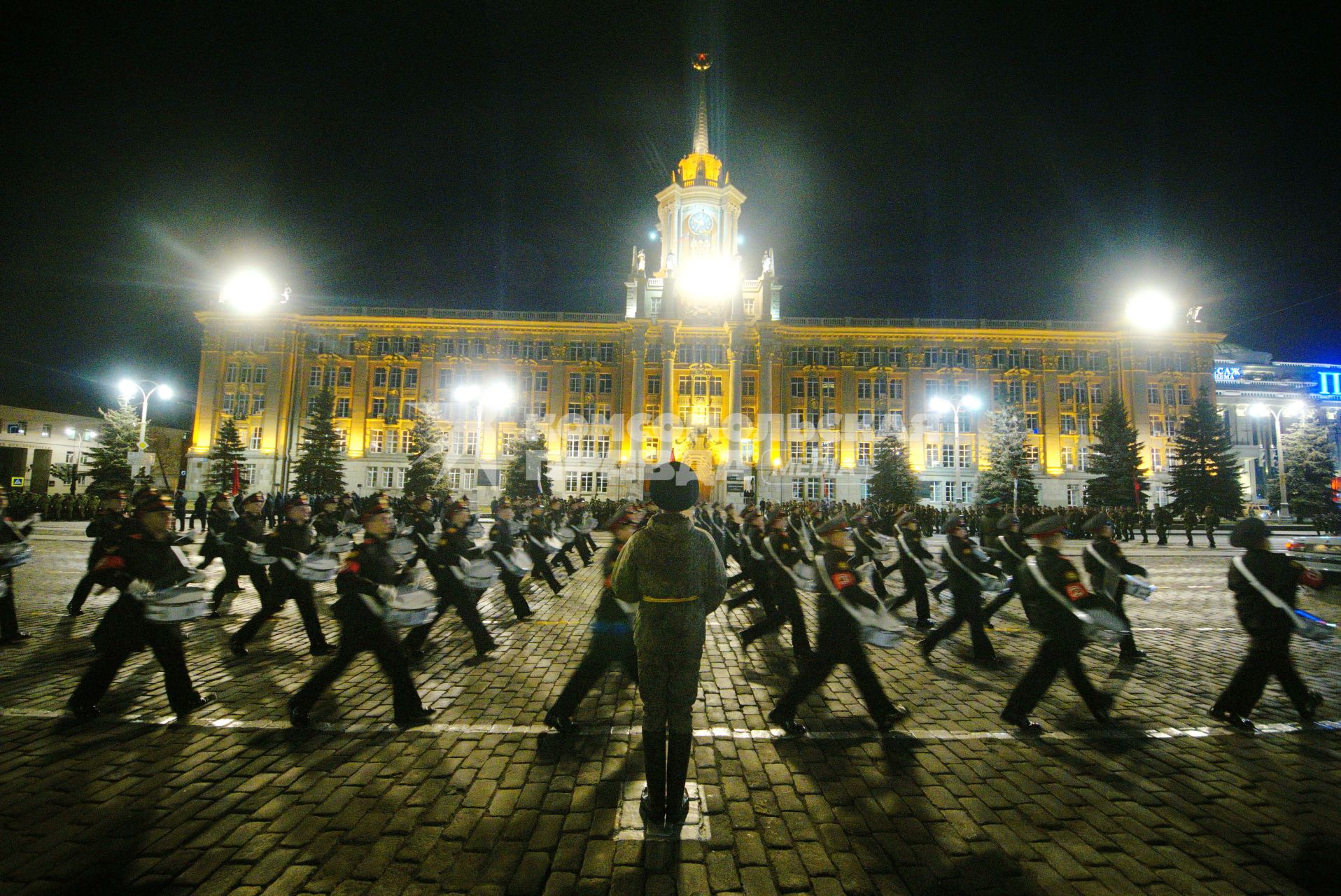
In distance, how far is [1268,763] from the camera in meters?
4.52

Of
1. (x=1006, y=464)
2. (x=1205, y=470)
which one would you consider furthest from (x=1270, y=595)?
(x=1205, y=470)

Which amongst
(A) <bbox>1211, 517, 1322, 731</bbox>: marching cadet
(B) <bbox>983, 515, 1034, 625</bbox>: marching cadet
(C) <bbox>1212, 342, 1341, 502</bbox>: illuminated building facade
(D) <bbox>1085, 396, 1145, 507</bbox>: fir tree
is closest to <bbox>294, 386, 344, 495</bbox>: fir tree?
(B) <bbox>983, 515, 1034, 625</bbox>: marching cadet

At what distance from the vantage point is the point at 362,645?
4871 mm

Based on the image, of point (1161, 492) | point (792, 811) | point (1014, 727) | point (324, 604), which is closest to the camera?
point (792, 811)

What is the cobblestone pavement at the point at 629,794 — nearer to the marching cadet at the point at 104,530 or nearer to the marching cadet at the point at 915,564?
the marching cadet at the point at 104,530

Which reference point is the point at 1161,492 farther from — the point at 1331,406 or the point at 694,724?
the point at 694,724

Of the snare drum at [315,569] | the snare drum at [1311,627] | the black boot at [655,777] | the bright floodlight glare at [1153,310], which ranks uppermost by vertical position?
the bright floodlight glare at [1153,310]

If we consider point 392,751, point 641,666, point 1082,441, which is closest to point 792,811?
point 641,666

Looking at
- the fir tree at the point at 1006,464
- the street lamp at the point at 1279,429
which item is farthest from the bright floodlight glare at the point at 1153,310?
the fir tree at the point at 1006,464

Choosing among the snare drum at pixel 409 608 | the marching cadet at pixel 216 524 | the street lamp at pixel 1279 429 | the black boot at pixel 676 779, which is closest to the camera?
the black boot at pixel 676 779

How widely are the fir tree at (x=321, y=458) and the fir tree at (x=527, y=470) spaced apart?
12.7 meters

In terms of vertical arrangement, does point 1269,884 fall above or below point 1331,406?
below

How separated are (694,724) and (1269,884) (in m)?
3.65

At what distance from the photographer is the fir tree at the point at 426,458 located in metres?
46.7
